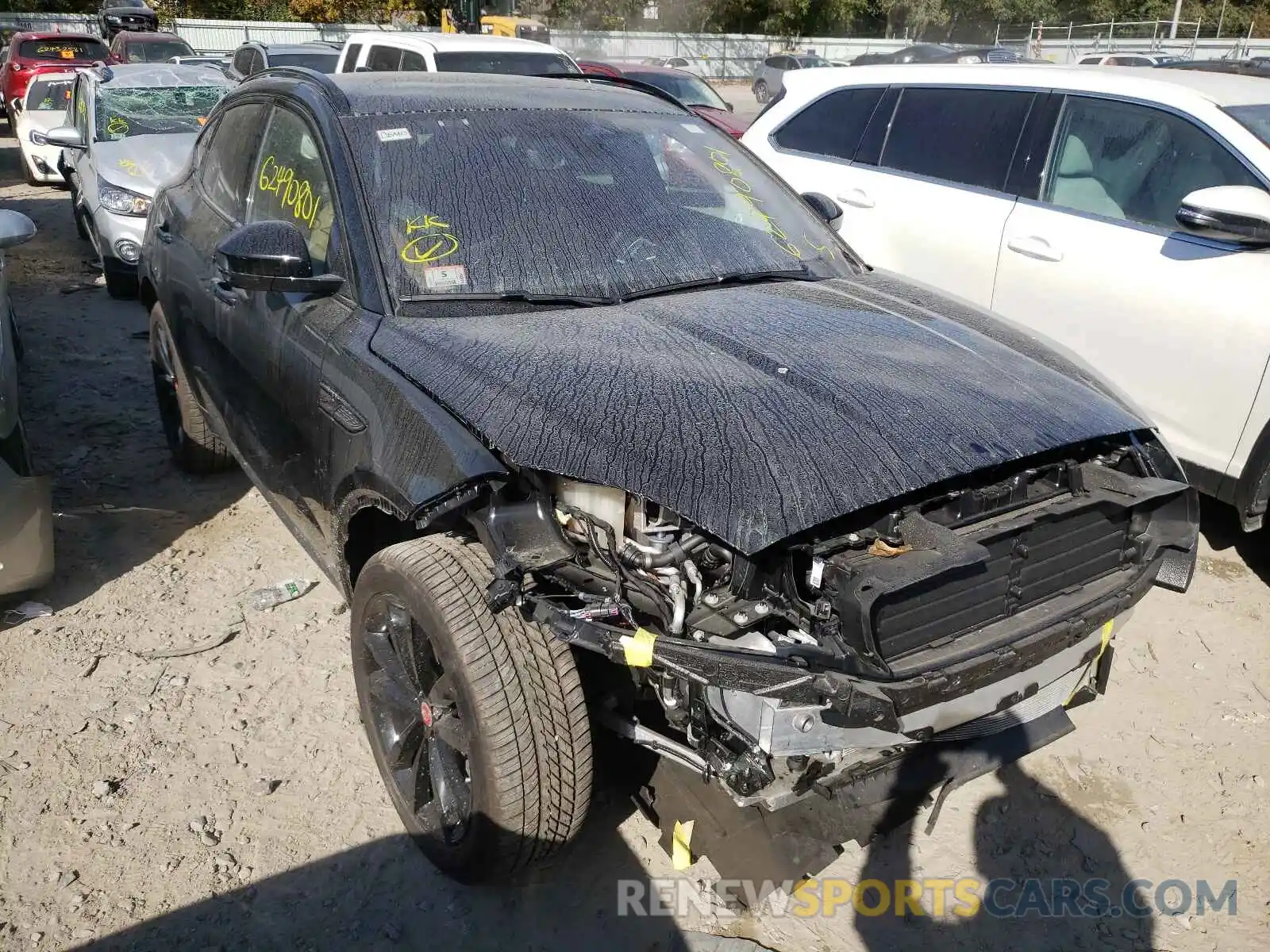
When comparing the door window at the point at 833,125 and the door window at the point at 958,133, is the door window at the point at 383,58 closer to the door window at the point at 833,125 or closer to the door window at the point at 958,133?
the door window at the point at 833,125

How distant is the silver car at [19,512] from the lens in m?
3.45

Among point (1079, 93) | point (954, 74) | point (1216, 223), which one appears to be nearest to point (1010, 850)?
point (1216, 223)

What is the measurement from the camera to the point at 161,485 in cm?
482

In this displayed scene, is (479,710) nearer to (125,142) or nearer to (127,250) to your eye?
(127,250)

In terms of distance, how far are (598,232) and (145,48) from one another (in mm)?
20074

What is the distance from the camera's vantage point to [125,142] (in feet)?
26.2

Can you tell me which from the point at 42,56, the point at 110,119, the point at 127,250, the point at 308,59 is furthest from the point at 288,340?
the point at 42,56

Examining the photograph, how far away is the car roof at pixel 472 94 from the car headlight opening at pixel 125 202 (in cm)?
418

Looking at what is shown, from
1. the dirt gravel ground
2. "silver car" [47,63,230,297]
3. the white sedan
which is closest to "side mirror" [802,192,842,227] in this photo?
the dirt gravel ground

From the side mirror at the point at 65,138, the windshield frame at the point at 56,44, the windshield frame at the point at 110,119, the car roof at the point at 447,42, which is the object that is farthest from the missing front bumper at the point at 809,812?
the windshield frame at the point at 56,44

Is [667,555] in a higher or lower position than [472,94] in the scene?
lower

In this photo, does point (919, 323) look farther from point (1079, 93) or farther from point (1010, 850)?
point (1079, 93)

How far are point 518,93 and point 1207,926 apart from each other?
10.7 feet
